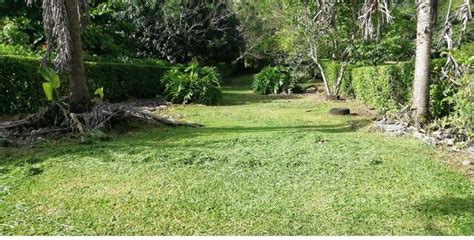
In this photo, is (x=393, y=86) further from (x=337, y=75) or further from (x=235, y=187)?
(x=337, y=75)

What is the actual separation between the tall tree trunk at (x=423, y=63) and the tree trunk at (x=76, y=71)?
592cm

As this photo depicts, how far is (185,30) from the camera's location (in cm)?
2177

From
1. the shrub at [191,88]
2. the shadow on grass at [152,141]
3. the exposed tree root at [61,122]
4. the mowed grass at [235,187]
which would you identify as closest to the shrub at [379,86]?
the shadow on grass at [152,141]

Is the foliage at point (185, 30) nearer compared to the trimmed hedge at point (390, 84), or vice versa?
the trimmed hedge at point (390, 84)

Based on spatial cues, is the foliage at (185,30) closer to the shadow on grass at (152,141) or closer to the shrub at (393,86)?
the shrub at (393,86)

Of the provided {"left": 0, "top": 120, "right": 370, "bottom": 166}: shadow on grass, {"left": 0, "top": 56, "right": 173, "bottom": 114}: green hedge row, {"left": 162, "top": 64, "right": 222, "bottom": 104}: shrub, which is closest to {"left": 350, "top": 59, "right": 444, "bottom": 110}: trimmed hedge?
{"left": 0, "top": 120, "right": 370, "bottom": 166}: shadow on grass

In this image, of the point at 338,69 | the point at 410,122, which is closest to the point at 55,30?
the point at 410,122

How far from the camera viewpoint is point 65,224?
334cm

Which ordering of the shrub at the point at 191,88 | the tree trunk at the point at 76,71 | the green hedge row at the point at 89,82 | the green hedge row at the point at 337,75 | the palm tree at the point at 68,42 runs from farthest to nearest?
1. the green hedge row at the point at 337,75
2. the shrub at the point at 191,88
3. the green hedge row at the point at 89,82
4. the tree trunk at the point at 76,71
5. the palm tree at the point at 68,42

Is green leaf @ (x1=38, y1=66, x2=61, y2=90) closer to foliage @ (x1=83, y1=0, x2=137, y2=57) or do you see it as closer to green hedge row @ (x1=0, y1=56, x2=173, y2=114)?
green hedge row @ (x1=0, y1=56, x2=173, y2=114)

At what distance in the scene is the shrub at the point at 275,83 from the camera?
1848 centimetres

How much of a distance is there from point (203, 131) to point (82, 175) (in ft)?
10.3

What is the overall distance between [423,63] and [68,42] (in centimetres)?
619

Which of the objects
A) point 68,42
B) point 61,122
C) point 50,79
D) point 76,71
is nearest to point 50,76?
point 50,79
